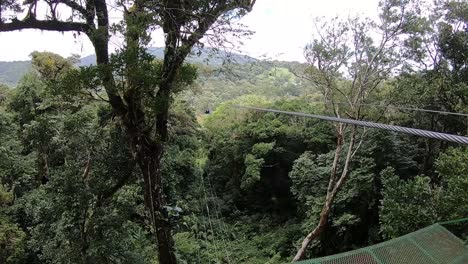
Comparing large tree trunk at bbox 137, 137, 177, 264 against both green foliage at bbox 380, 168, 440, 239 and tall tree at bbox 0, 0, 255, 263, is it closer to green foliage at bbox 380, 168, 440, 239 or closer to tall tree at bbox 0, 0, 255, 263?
tall tree at bbox 0, 0, 255, 263

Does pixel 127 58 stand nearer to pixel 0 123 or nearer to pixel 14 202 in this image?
pixel 0 123

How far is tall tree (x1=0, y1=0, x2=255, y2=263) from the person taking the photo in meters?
3.25

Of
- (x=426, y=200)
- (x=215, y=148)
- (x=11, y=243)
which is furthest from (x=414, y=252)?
(x=215, y=148)

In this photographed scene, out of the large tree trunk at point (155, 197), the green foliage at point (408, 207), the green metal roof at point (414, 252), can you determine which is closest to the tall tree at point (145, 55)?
the large tree trunk at point (155, 197)

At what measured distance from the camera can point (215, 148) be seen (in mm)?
15672

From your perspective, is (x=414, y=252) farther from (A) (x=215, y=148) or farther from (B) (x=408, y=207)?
(A) (x=215, y=148)

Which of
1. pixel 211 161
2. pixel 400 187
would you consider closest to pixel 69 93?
pixel 400 187

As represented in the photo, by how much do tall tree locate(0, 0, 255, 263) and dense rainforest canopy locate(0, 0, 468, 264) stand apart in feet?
0.05

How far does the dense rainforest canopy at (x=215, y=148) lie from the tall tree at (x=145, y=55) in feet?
0.05

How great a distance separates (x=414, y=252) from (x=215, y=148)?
13.0 metres

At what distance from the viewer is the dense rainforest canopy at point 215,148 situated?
3617 mm

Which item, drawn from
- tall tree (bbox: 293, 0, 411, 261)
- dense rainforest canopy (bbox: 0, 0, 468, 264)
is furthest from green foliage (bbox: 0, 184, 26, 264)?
tall tree (bbox: 293, 0, 411, 261)

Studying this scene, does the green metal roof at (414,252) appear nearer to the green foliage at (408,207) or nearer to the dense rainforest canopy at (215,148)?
the dense rainforest canopy at (215,148)

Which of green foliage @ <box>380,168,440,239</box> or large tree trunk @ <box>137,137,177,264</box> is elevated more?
large tree trunk @ <box>137,137,177,264</box>
